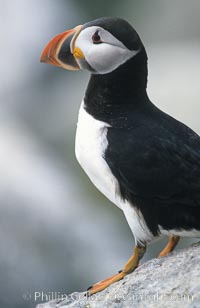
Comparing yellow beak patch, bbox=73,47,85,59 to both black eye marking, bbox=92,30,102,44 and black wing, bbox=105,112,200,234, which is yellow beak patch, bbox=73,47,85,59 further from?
black wing, bbox=105,112,200,234

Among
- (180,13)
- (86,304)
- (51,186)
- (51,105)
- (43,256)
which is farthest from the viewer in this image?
(180,13)

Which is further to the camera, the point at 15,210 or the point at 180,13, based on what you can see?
the point at 180,13

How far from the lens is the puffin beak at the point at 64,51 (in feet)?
16.1

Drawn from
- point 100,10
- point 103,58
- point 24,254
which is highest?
point 103,58

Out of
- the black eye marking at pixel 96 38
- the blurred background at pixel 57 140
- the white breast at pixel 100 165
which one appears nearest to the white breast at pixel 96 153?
the white breast at pixel 100 165

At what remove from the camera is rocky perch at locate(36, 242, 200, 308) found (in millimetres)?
4230

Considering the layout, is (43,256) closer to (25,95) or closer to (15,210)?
(15,210)

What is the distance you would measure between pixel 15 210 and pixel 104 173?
13.5ft

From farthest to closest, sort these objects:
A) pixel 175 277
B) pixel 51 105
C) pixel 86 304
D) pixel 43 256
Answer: pixel 51 105 < pixel 43 256 < pixel 86 304 < pixel 175 277

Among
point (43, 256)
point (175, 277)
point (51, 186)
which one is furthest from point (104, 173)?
point (51, 186)

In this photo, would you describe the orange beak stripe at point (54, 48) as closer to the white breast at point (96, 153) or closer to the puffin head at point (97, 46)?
the puffin head at point (97, 46)

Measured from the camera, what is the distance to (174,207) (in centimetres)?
473

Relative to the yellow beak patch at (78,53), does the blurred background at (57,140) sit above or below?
below

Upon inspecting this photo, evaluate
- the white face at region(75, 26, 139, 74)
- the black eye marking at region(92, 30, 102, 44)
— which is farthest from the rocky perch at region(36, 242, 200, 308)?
the black eye marking at region(92, 30, 102, 44)
